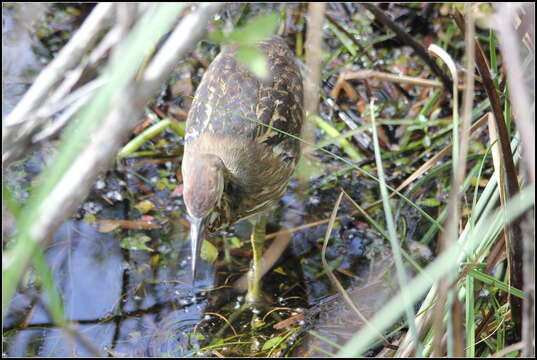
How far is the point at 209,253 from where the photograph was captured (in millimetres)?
4512

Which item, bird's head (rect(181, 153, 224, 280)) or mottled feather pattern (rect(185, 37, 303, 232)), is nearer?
bird's head (rect(181, 153, 224, 280))

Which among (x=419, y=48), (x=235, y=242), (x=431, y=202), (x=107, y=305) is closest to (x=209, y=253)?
(x=235, y=242)

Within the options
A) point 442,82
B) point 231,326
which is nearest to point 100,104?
point 231,326

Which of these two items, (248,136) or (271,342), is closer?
(271,342)

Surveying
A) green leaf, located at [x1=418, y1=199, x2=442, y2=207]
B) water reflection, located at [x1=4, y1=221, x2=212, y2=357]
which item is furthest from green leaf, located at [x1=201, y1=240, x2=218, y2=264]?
green leaf, located at [x1=418, y1=199, x2=442, y2=207]

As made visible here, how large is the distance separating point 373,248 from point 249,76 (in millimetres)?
1362

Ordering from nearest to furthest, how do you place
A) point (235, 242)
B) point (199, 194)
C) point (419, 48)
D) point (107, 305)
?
point (199, 194) < point (107, 305) < point (235, 242) < point (419, 48)

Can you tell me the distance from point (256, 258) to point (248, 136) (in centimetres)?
79

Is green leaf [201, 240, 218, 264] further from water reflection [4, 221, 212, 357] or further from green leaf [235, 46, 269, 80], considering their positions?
green leaf [235, 46, 269, 80]

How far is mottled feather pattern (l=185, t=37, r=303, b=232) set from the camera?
13.4 feet

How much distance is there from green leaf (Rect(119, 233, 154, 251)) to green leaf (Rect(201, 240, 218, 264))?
0.34m

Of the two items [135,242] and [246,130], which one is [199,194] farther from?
[135,242]

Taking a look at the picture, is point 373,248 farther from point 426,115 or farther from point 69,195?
point 69,195

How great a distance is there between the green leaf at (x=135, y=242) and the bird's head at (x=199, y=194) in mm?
935
